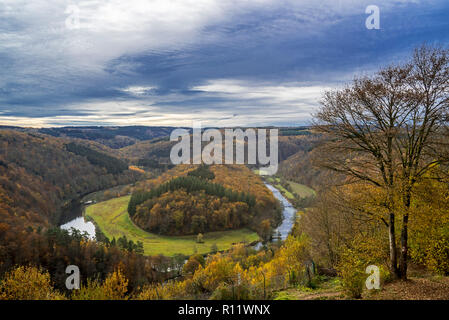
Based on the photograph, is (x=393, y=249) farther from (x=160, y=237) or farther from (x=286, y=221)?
(x=160, y=237)

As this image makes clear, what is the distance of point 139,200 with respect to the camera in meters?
117

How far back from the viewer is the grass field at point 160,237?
8412 cm

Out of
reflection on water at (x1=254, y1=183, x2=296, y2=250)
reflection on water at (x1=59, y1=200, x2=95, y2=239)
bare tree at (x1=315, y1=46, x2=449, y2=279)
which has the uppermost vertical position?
bare tree at (x1=315, y1=46, x2=449, y2=279)

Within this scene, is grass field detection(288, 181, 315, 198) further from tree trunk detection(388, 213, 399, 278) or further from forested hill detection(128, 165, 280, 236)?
tree trunk detection(388, 213, 399, 278)

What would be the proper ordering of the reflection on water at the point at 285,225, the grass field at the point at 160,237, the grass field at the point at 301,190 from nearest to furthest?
the grass field at the point at 160,237 → the reflection on water at the point at 285,225 → the grass field at the point at 301,190

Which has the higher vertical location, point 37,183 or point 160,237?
point 37,183

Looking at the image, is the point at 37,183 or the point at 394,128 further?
the point at 37,183

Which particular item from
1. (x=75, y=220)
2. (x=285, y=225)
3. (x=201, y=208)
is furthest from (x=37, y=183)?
(x=285, y=225)

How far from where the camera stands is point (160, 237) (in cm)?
9650

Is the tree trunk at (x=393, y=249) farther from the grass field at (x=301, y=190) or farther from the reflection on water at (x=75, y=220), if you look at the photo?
the grass field at (x=301, y=190)

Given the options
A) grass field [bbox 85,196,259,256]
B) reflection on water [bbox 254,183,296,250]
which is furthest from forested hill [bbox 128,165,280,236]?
grass field [bbox 85,196,259,256]

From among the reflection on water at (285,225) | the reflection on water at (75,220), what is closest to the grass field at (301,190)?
the reflection on water at (285,225)

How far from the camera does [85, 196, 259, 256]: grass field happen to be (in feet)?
276
